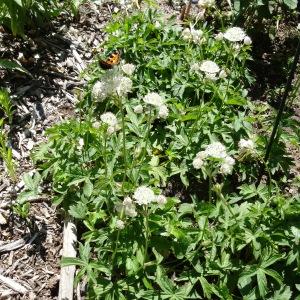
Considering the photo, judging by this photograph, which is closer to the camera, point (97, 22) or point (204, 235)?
point (204, 235)

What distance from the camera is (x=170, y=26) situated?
13.2ft

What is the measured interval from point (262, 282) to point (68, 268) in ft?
3.55

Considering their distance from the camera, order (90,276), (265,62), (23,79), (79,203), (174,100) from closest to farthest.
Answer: (90,276), (79,203), (174,100), (23,79), (265,62)

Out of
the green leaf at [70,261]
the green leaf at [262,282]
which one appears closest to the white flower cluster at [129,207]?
the green leaf at [70,261]

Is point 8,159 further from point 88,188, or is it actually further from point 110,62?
point 110,62

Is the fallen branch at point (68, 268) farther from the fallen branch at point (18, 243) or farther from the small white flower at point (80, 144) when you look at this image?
the small white flower at point (80, 144)

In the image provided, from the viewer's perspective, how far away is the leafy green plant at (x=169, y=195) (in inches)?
97.7

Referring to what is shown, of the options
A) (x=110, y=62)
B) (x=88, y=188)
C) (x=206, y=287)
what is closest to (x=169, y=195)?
(x=88, y=188)

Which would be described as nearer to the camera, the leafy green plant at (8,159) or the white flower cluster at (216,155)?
the white flower cluster at (216,155)

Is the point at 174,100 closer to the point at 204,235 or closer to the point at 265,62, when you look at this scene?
the point at 204,235

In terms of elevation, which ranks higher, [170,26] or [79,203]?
[170,26]

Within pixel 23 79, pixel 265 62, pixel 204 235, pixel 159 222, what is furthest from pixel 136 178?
pixel 265 62

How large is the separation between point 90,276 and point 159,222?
0.48 metres

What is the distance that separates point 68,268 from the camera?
8.87 ft
